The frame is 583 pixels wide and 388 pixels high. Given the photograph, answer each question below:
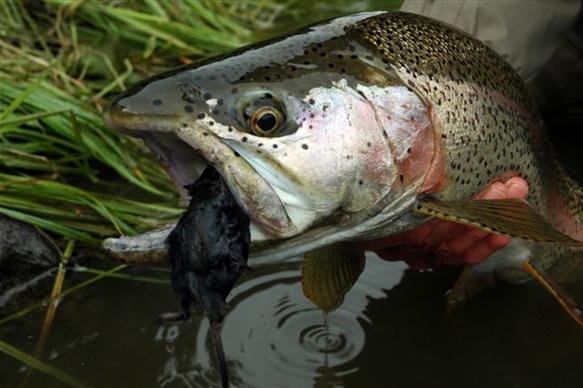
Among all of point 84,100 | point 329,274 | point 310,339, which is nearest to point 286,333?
point 310,339

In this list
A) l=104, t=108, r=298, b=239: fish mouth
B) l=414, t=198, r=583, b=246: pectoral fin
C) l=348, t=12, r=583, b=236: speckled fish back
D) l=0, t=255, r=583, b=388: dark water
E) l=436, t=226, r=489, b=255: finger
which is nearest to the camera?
l=104, t=108, r=298, b=239: fish mouth

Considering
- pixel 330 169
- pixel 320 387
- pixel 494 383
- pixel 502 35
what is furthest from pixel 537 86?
pixel 330 169

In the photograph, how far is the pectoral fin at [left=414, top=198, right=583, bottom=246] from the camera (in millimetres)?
1874

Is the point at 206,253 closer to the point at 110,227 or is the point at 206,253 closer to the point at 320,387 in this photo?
the point at 320,387

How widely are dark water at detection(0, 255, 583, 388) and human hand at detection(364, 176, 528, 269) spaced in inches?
12.6

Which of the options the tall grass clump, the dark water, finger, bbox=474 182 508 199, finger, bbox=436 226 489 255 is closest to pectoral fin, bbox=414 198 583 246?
finger, bbox=474 182 508 199

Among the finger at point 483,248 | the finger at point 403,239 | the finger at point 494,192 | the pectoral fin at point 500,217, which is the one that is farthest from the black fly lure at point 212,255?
the finger at point 483,248

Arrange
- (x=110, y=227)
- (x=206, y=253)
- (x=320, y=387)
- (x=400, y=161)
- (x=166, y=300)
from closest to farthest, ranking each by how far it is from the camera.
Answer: (x=206, y=253), (x=400, y=161), (x=320, y=387), (x=166, y=300), (x=110, y=227)

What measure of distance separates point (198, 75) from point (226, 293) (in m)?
0.48

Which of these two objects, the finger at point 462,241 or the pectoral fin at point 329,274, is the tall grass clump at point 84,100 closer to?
the pectoral fin at point 329,274

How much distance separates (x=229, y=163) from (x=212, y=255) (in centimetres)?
21

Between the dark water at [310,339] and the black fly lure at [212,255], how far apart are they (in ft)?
2.39

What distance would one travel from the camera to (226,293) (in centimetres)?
173

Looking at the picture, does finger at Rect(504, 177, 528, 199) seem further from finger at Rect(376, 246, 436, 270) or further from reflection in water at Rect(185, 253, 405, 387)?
reflection in water at Rect(185, 253, 405, 387)
